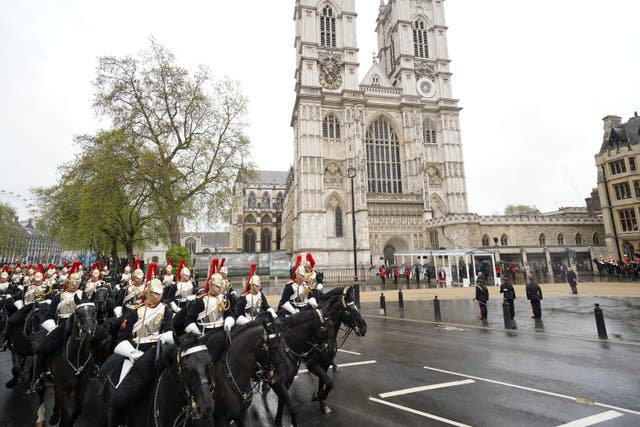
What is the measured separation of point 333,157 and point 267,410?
3501cm

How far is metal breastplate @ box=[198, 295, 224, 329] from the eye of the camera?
5.01 metres

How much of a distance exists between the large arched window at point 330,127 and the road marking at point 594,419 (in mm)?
37008

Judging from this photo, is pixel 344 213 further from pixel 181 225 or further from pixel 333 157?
pixel 181 225

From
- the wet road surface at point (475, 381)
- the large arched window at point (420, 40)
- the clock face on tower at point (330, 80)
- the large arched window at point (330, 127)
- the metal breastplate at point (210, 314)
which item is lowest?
the wet road surface at point (475, 381)

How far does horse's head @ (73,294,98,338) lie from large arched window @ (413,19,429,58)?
4923 centimetres

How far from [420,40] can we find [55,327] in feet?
169

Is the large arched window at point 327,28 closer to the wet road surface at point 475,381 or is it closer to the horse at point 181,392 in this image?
the wet road surface at point 475,381

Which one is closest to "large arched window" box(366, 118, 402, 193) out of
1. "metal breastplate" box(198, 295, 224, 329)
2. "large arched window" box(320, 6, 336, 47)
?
"large arched window" box(320, 6, 336, 47)

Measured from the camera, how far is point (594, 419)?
4.41m

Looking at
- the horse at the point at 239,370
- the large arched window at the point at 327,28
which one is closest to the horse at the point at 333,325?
the horse at the point at 239,370

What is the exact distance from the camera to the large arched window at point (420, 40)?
44.0 metres

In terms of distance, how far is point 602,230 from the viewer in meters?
33.5

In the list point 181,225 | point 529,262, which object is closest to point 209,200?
point 181,225

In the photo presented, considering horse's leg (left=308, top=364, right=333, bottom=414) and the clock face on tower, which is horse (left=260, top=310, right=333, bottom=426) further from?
the clock face on tower
